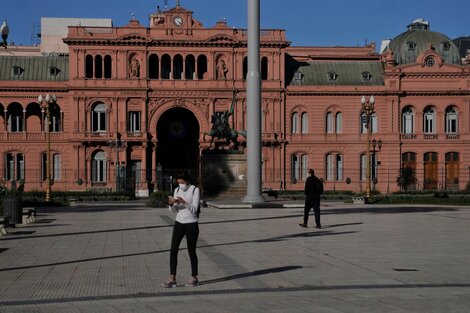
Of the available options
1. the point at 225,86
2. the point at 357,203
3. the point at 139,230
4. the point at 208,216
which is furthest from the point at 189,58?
the point at 139,230

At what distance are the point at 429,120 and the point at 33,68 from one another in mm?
43235

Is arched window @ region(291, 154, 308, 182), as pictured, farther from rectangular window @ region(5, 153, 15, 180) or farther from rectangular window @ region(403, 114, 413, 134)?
rectangular window @ region(5, 153, 15, 180)

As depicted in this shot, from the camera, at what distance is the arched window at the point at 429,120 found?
325ft

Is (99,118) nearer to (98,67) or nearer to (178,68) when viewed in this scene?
(98,67)

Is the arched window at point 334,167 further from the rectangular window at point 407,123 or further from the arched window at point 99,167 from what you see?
the arched window at point 99,167

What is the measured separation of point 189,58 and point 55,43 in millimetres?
27781

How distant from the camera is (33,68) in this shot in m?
98.2

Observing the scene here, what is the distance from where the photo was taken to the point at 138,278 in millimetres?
18297

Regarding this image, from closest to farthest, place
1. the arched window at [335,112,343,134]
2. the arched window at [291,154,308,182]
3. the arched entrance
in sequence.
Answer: the arched window at [291,154,308,182]
the arched window at [335,112,343,134]
the arched entrance

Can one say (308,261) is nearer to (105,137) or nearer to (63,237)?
(63,237)

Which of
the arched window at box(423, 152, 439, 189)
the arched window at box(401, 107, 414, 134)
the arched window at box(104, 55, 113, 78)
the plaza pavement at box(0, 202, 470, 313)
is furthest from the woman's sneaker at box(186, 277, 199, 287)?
the arched window at box(401, 107, 414, 134)

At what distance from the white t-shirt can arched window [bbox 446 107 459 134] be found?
85.2 metres

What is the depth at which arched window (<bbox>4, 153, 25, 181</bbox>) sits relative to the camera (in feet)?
310

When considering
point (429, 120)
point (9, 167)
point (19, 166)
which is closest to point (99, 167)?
point (19, 166)
